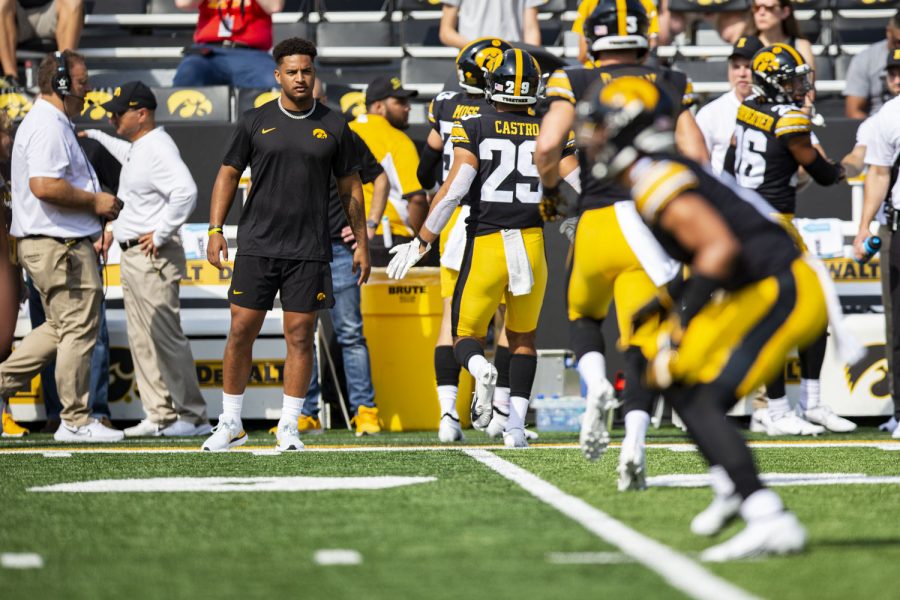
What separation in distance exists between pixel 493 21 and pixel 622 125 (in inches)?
292

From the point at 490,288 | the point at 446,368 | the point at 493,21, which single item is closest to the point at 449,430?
the point at 446,368

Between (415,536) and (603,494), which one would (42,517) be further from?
(603,494)

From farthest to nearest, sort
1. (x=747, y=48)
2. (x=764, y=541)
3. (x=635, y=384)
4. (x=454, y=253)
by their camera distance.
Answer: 1. (x=747, y=48)
2. (x=454, y=253)
3. (x=635, y=384)
4. (x=764, y=541)

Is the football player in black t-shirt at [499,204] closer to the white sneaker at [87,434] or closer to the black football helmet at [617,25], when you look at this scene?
the black football helmet at [617,25]

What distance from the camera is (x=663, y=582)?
329 cm

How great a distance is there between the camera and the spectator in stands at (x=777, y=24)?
398 inches

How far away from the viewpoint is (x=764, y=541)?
360 centimetres

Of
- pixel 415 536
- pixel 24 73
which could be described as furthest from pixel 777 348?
pixel 24 73

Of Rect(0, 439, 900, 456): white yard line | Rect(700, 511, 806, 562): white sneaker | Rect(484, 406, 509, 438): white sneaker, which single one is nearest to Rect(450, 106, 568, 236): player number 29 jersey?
Rect(484, 406, 509, 438): white sneaker

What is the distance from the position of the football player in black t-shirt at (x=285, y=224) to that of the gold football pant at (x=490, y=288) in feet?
2.54

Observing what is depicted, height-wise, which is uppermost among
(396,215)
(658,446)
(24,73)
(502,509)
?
(24,73)

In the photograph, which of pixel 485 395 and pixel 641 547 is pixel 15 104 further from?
pixel 641 547

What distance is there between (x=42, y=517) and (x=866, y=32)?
1074cm

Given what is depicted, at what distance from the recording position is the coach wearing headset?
8.10 meters
